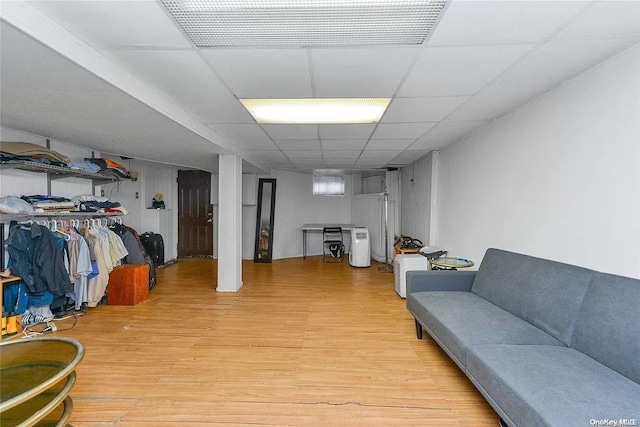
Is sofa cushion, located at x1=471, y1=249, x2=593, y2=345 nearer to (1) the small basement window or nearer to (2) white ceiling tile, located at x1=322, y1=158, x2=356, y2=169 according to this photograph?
(2) white ceiling tile, located at x1=322, y1=158, x2=356, y2=169

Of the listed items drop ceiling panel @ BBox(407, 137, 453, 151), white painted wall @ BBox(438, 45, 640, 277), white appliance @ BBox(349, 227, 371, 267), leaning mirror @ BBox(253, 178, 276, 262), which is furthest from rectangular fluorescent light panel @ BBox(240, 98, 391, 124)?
leaning mirror @ BBox(253, 178, 276, 262)

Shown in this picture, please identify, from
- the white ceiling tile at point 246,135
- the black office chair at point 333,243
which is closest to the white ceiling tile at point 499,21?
the white ceiling tile at point 246,135

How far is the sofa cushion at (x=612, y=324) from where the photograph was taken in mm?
1429

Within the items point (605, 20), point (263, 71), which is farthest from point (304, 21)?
point (605, 20)

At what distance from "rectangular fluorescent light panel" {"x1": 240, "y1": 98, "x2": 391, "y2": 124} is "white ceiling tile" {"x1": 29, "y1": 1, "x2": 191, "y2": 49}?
0.94 metres

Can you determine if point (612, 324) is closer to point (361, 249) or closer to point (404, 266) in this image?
point (404, 266)

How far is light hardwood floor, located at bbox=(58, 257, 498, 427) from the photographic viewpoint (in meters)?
1.78

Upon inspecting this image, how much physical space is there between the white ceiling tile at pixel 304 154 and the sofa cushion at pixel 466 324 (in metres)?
2.97

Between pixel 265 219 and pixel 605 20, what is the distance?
20.9 ft

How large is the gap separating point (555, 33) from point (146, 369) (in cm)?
368

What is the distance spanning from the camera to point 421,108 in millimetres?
2738

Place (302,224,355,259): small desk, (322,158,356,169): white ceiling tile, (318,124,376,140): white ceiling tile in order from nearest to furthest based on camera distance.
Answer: (318,124,376,140): white ceiling tile < (322,158,356,169): white ceiling tile < (302,224,355,259): small desk

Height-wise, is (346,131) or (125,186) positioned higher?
(346,131)

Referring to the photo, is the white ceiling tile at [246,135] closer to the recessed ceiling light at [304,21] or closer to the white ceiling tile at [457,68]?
the recessed ceiling light at [304,21]
